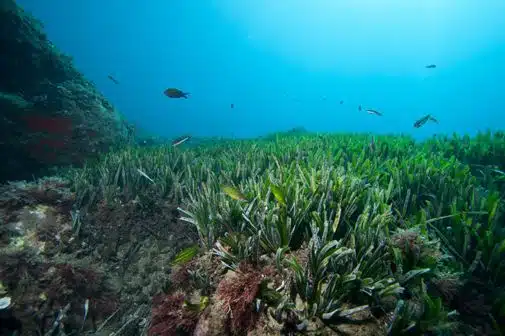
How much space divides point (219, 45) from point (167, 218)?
663ft

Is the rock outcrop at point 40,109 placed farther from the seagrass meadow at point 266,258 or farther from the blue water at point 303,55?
the blue water at point 303,55

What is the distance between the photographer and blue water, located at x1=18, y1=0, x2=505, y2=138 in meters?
132

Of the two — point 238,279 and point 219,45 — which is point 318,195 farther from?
point 219,45

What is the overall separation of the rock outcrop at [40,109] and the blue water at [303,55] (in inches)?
4303

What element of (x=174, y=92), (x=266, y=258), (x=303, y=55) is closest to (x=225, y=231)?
(x=266, y=258)

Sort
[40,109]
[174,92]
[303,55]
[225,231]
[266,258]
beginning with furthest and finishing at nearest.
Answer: [303,55], [40,109], [174,92], [225,231], [266,258]

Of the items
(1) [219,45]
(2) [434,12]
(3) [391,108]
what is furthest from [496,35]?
(1) [219,45]

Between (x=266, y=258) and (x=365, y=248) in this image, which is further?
(x=266, y=258)

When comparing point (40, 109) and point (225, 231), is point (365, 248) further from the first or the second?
point (40, 109)

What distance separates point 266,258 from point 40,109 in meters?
10.7

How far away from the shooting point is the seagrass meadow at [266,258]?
2326 millimetres

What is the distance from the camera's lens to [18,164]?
899 centimetres

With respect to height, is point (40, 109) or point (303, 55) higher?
point (303, 55)

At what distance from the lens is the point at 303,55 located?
7200 inches
